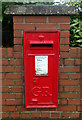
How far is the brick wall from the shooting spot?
221cm

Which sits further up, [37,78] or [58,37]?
[58,37]

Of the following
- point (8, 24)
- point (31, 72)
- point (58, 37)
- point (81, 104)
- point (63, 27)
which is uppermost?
point (8, 24)

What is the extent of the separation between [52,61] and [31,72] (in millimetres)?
331

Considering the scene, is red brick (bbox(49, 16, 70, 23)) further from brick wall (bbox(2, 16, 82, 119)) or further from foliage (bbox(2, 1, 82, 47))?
foliage (bbox(2, 1, 82, 47))

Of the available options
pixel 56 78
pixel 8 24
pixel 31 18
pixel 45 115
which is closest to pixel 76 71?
pixel 56 78

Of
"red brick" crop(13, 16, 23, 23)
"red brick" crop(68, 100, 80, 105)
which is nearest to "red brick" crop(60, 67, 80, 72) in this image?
"red brick" crop(68, 100, 80, 105)

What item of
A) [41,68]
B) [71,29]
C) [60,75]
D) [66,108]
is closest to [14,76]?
[41,68]

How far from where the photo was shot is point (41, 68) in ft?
7.29

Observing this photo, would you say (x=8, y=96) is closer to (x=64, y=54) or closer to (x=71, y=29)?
(x=64, y=54)

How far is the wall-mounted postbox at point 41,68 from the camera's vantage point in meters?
2.17

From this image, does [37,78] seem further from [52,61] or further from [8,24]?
[8,24]

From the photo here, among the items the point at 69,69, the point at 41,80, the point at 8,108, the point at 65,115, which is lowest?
the point at 65,115

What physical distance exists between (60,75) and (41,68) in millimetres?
312

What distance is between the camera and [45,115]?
239 centimetres
